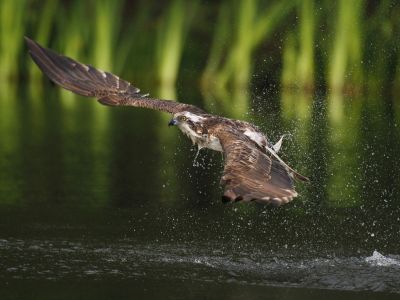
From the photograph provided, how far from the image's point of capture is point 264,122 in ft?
51.3

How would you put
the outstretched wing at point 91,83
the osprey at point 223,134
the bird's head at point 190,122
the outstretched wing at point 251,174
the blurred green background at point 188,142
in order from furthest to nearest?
1. the outstretched wing at point 91,83
2. the blurred green background at point 188,142
3. the bird's head at point 190,122
4. the osprey at point 223,134
5. the outstretched wing at point 251,174

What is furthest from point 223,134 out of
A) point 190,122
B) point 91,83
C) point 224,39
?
point 224,39

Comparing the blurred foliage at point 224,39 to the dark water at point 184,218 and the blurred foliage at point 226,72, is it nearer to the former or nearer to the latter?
the blurred foliage at point 226,72

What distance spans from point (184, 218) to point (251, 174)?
9.81 ft

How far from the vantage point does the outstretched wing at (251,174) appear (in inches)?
294

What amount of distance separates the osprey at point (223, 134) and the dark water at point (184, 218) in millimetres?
837

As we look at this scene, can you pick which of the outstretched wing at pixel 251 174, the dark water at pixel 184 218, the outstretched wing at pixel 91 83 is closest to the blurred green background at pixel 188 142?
the dark water at pixel 184 218

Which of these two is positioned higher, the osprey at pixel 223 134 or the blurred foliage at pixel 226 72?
the blurred foliage at pixel 226 72

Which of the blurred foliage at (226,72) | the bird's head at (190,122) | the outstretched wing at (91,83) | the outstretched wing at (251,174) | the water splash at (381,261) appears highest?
the blurred foliage at (226,72)

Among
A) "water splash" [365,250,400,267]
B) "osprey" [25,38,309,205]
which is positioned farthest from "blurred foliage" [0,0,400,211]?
"water splash" [365,250,400,267]

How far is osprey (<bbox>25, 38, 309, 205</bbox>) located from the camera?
7.66 metres

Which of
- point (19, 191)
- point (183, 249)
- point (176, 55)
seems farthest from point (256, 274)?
point (176, 55)

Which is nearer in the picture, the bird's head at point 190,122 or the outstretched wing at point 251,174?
the outstretched wing at point 251,174

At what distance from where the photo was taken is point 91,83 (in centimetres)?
1091
